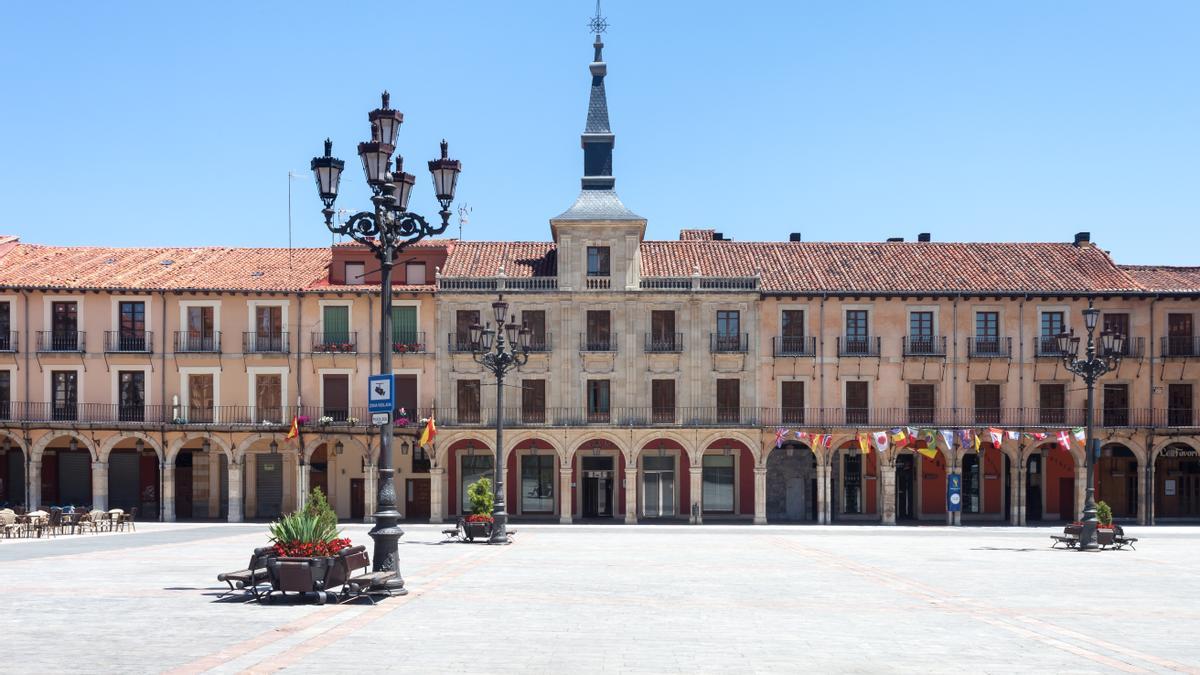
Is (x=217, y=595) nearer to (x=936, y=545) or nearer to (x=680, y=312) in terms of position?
(x=936, y=545)

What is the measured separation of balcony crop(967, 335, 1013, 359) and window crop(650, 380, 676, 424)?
1171 centimetres

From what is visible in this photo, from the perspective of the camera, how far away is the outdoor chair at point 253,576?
1836 centimetres

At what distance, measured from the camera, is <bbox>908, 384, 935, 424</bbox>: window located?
4841 cm

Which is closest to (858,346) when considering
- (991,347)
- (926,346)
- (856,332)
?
(856,332)

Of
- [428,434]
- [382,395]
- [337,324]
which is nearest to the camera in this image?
[382,395]

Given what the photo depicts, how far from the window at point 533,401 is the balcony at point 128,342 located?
14631mm

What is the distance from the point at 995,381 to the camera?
48438 millimetres

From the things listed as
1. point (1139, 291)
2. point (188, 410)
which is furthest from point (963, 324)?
point (188, 410)

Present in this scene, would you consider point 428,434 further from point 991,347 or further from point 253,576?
point 253,576

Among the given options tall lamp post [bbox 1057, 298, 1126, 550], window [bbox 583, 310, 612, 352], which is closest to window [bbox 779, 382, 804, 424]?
window [bbox 583, 310, 612, 352]

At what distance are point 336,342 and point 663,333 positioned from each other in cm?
1283

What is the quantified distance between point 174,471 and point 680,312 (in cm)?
2104

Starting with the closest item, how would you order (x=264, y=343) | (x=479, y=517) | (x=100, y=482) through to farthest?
(x=479, y=517) → (x=100, y=482) → (x=264, y=343)

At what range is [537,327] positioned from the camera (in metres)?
48.6
